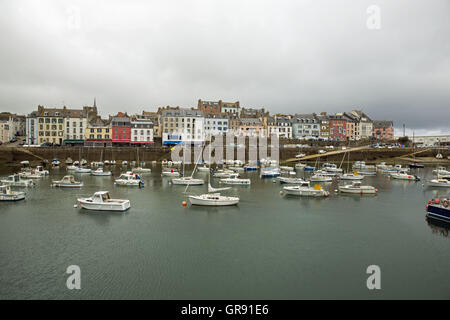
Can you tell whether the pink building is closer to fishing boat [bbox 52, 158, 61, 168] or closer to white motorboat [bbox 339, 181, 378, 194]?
white motorboat [bbox 339, 181, 378, 194]

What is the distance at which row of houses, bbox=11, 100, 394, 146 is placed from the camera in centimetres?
9506

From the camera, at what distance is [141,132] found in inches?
3841

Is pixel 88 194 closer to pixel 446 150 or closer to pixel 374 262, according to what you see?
pixel 374 262

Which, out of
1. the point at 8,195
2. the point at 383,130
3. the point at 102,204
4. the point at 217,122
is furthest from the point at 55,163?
the point at 383,130

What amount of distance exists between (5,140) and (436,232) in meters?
131

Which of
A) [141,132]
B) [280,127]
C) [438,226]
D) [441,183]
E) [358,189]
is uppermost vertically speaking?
[280,127]

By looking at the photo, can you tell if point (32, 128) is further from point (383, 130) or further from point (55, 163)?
point (383, 130)

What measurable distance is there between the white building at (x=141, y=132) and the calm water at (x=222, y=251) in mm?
61189

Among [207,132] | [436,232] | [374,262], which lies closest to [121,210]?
[374,262]

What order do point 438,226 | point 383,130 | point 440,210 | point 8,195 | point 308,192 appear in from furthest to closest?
point 383,130
point 308,192
point 8,195
point 440,210
point 438,226

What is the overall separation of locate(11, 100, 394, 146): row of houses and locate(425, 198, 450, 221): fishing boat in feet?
237

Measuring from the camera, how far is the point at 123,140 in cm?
9594

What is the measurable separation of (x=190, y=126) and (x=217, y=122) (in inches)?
447

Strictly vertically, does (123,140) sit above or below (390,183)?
above
